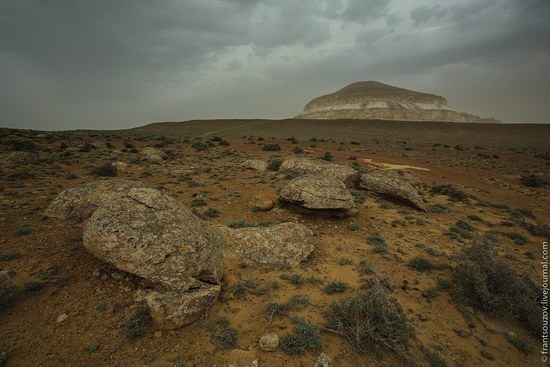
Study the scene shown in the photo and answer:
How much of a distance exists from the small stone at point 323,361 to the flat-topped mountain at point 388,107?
97149mm

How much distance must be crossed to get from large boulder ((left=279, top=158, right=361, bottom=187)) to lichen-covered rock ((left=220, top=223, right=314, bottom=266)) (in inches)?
221

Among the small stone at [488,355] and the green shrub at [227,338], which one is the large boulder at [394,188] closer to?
the small stone at [488,355]

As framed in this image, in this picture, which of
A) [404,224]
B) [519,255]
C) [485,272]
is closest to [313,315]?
[485,272]

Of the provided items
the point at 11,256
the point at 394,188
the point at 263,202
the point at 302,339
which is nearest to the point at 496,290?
the point at 302,339

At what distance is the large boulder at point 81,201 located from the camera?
7902 millimetres

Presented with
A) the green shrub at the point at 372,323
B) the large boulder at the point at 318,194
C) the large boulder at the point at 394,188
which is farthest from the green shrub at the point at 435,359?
the large boulder at the point at 394,188

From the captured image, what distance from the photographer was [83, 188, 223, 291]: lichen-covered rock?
15.8 feet

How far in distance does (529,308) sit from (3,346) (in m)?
9.46

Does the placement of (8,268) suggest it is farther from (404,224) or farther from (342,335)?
(404,224)

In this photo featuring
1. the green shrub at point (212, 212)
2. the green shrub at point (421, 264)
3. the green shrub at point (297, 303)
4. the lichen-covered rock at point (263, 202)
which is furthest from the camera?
the lichen-covered rock at point (263, 202)

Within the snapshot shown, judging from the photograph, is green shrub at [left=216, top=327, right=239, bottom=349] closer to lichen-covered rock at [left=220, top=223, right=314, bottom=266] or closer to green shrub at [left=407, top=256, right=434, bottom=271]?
lichen-covered rock at [left=220, top=223, right=314, bottom=266]

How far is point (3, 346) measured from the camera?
412cm

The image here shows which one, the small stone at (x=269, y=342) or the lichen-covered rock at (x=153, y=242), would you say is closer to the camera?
the small stone at (x=269, y=342)

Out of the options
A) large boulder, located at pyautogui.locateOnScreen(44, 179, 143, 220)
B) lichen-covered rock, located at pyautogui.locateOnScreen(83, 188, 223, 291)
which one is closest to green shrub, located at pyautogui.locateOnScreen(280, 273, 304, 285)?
lichen-covered rock, located at pyautogui.locateOnScreen(83, 188, 223, 291)
